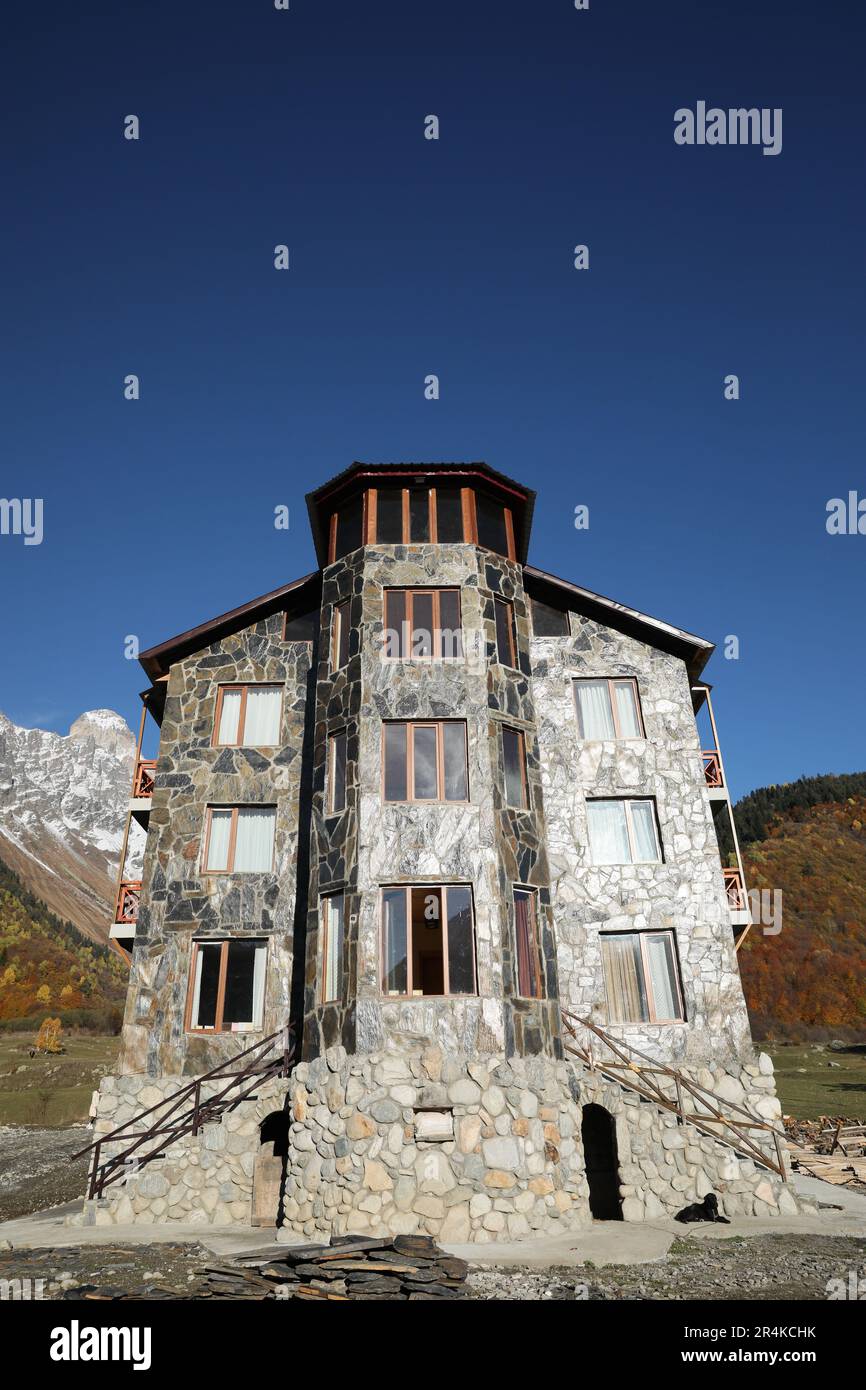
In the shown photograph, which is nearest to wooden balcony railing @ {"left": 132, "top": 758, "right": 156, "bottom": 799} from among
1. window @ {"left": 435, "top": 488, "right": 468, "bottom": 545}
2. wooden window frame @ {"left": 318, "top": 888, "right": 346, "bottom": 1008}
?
wooden window frame @ {"left": 318, "top": 888, "right": 346, "bottom": 1008}

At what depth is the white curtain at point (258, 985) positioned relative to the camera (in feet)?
63.5

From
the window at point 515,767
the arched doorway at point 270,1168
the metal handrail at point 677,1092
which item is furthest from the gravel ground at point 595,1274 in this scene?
the window at point 515,767

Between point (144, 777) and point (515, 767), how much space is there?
403 inches

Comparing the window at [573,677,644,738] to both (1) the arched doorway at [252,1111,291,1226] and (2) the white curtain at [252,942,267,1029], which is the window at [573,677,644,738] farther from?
(1) the arched doorway at [252,1111,291,1226]

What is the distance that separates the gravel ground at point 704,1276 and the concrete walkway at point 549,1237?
0.56m

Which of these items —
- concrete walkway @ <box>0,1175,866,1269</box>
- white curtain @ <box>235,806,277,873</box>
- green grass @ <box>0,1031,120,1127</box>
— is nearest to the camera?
concrete walkway @ <box>0,1175,866,1269</box>

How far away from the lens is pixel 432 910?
1725 centimetres

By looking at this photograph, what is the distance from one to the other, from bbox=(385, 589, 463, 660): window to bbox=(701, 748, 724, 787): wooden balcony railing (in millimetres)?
7491

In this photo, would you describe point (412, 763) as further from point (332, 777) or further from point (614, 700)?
point (614, 700)

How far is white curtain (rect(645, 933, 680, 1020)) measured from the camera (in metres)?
19.6
